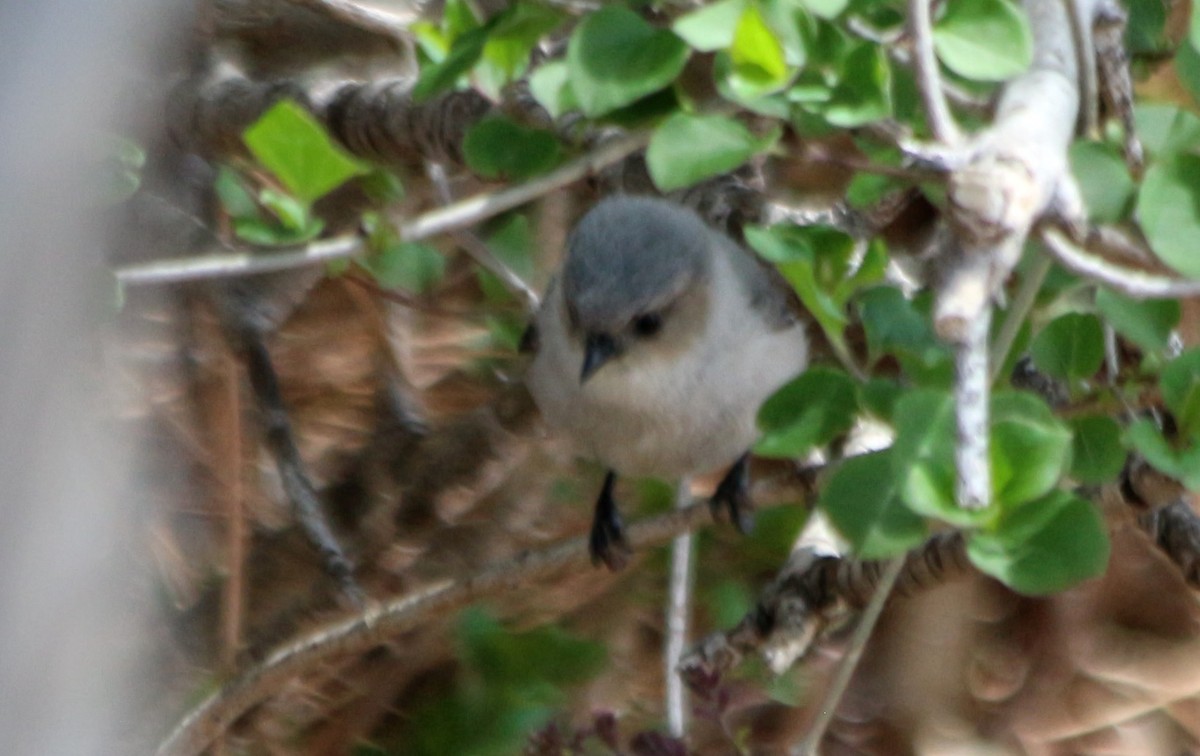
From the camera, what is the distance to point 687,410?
1.79m

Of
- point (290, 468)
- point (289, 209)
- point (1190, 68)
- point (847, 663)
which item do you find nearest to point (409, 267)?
point (290, 468)

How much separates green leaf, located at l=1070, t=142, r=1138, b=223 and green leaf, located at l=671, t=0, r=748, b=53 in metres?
0.27

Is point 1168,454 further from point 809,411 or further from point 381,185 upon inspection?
point 381,185

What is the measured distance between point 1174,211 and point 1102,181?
6 centimetres

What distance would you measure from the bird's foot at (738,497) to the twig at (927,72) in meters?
0.78

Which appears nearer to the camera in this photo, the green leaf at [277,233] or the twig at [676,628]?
the green leaf at [277,233]

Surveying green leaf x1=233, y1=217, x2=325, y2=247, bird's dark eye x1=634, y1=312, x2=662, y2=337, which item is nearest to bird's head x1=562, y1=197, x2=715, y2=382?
bird's dark eye x1=634, y1=312, x2=662, y2=337

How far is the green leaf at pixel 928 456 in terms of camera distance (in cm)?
93

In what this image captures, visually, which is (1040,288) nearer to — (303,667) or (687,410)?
(687,410)

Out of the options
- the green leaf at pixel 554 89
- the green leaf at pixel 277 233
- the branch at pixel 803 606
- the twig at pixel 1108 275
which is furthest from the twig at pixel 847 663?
the green leaf at pixel 277 233

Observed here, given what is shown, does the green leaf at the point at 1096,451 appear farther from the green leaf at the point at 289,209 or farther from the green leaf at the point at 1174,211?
the green leaf at the point at 289,209

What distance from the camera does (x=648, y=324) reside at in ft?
5.90

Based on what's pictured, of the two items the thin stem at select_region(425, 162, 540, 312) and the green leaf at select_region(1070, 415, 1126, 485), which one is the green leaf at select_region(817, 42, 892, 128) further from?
the thin stem at select_region(425, 162, 540, 312)

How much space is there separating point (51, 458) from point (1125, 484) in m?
1.02
